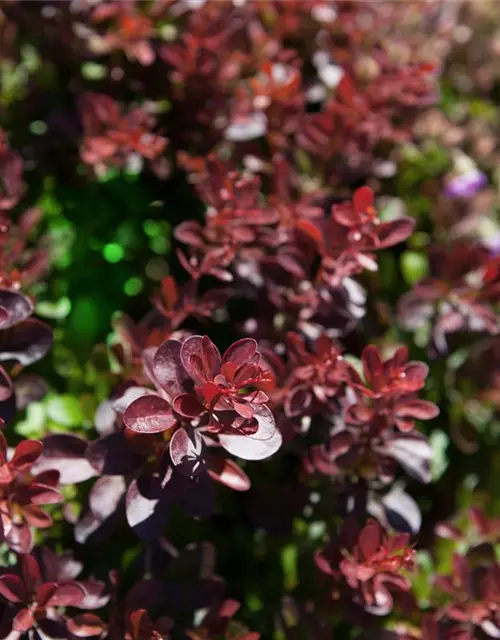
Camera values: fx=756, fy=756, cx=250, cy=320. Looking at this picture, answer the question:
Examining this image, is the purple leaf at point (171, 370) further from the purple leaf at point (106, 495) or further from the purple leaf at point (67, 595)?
the purple leaf at point (67, 595)

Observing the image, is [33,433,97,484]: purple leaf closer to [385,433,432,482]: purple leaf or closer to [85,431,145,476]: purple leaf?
[85,431,145,476]: purple leaf

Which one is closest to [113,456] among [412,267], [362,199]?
[362,199]

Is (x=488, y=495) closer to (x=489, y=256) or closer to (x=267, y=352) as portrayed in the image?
(x=489, y=256)

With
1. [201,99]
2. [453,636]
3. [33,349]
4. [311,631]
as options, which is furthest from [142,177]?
[453,636]

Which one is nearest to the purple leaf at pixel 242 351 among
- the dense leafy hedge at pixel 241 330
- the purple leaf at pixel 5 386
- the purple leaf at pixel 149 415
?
the dense leafy hedge at pixel 241 330

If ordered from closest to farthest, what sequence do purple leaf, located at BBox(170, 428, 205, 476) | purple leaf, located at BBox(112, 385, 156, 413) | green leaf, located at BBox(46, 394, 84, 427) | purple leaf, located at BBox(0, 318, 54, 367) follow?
1. purple leaf, located at BBox(170, 428, 205, 476)
2. purple leaf, located at BBox(112, 385, 156, 413)
3. purple leaf, located at BBox(0, 318, 54, 367)
4. green leaf, located at BBox(46, 394, 84, 427)

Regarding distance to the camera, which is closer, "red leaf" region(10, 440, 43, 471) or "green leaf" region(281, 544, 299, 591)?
"red leaf" region(10, 440, 43, 471)

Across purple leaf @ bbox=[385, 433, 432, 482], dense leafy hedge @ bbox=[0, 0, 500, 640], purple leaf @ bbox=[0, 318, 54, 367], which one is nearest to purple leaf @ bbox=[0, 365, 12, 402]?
dense leafy hedge @ bbox=[0, 0, 500, 640]

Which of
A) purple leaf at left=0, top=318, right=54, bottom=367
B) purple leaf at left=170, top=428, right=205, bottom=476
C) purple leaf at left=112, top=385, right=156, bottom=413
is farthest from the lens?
purple leaf at left=0, top=318, right=54, bottom=367

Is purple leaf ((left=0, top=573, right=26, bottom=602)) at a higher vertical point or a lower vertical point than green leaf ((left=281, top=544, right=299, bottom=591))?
higher
